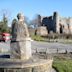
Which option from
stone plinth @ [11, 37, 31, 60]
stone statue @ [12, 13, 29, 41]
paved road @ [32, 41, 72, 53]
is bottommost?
paved road @ [32, 41, 72, 53]

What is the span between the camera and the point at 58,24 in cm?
8344

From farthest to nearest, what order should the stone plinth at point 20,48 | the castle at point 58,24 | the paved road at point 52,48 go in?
the castle at point 58,24 → the paved road at point 52,48 → the stone plinth at point 20,48

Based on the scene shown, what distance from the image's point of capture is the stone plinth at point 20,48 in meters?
14.9

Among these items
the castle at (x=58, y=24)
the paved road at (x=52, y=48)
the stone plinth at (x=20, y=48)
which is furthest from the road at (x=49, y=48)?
the castle at (x=58, y=24)

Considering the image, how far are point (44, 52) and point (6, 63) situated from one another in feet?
→ 42.0

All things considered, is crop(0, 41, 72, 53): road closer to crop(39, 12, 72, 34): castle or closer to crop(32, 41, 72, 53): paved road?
crop(32, 41, 72, 53): paved road

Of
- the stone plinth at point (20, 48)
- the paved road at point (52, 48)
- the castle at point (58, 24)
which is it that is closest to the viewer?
the stone plinth at point (20, 48)

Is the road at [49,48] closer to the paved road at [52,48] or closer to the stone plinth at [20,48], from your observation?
the paved road at [52,48]

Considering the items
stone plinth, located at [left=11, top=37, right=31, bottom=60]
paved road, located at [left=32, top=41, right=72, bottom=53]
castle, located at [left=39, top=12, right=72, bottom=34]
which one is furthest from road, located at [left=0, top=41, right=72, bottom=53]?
castle, located at [left=39, top=12, right=72, bottom=34]

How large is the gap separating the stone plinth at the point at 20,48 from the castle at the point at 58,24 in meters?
66.0

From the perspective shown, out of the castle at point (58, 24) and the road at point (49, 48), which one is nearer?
the road at point (49, 48)

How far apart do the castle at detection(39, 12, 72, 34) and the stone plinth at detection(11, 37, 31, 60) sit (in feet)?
216

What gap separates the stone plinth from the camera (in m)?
14.9

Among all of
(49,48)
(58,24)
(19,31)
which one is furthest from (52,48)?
(58,24)
